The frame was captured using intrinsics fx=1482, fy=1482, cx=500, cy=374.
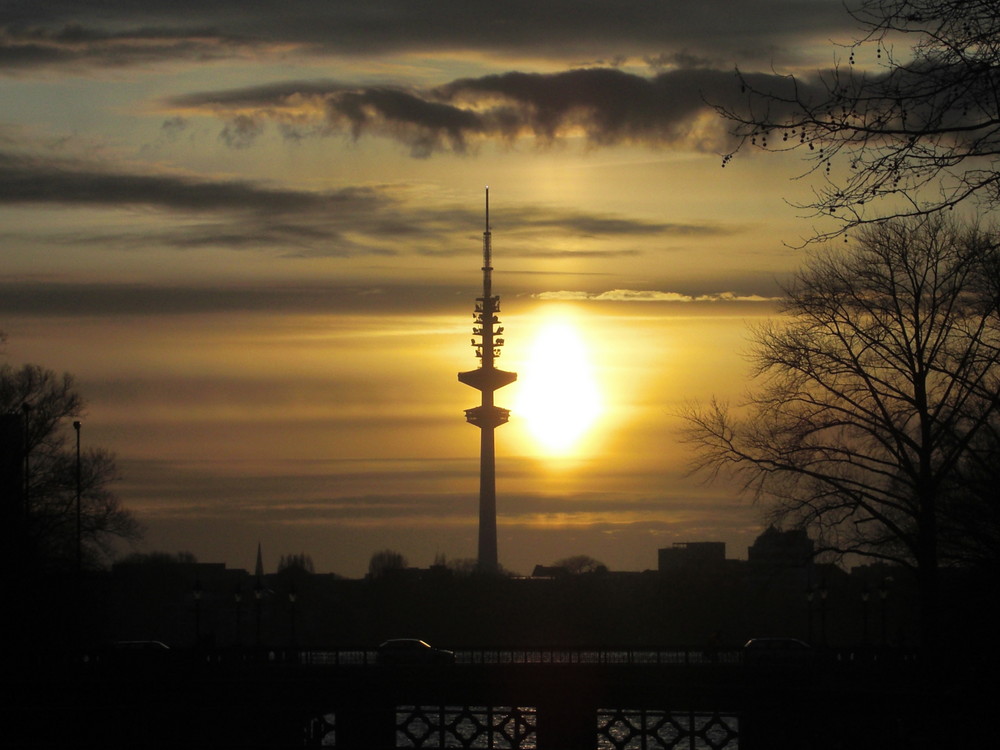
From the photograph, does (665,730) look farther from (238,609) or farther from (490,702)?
(490,702)

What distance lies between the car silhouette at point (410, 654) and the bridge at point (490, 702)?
3587 mm

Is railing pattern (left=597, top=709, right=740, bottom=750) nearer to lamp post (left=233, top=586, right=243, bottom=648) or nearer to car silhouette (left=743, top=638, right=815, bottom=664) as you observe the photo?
car silhouette (left=743, top=638, right=815, bottom=664)

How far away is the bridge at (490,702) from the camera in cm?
2109

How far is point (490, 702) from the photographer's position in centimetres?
4309

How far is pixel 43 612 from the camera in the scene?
5834 cm

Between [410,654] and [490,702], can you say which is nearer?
[490,702]

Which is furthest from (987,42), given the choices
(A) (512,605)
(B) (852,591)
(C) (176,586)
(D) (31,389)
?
(C) (176,586)

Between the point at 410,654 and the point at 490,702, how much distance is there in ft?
76.3

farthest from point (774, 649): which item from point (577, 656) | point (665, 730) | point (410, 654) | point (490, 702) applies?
point (490, 702)

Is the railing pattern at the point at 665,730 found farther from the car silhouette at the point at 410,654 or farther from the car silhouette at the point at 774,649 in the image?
the car silhouette at the point at 410,654

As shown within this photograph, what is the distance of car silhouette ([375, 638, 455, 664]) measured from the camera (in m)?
61.2

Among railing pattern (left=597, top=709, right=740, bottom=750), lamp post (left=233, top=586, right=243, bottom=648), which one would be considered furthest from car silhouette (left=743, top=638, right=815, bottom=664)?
lamp post (left=233, top=586, right=243, bottom=648)

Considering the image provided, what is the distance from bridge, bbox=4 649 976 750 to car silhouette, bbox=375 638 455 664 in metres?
3.59

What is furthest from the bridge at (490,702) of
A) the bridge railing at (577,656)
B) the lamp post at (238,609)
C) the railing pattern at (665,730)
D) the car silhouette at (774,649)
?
the lamp post at (238,609)
